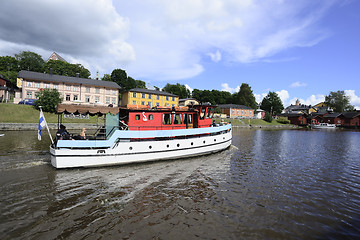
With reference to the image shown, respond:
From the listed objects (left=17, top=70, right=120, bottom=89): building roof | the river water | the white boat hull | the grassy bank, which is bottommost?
the river water

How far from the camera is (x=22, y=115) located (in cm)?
3934

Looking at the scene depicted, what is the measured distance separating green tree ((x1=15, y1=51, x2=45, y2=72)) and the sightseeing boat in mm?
90689

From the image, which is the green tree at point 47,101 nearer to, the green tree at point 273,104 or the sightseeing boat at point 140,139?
the sightseeing boat at point 140,139

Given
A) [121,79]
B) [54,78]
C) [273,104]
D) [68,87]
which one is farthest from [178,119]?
[273,104]

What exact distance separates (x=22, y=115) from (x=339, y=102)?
154354mm

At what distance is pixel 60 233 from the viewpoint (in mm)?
5699

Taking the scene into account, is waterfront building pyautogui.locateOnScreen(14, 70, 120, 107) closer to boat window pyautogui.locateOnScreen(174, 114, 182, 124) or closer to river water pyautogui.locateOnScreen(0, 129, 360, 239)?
boat window pyautogui.locateOnScreen(174, 114, 182, 124)

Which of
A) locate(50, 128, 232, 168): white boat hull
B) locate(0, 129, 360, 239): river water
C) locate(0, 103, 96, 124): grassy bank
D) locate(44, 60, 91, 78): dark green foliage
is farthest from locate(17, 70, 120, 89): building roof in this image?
locate(50, 128, 232, 168): white boat hull

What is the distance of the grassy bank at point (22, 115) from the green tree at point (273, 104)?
9642 centimetres

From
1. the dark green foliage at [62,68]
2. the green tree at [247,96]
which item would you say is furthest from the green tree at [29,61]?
the green tree at [247,96]

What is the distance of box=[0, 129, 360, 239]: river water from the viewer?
20.1 feet

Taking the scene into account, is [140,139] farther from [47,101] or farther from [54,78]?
[54,78]

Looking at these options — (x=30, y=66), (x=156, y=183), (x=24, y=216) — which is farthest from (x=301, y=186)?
(x=30, y=66)

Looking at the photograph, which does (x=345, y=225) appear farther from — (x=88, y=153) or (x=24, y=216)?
(x=88, y=153)
